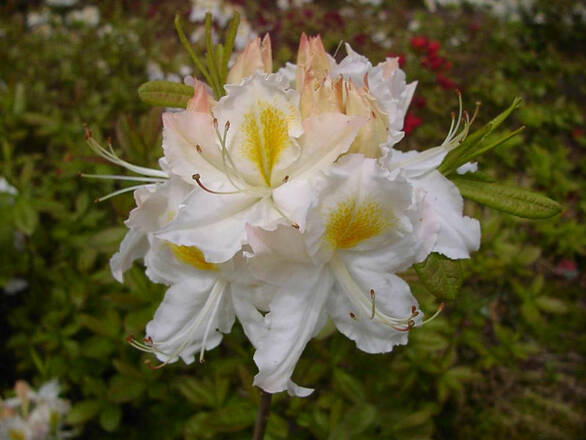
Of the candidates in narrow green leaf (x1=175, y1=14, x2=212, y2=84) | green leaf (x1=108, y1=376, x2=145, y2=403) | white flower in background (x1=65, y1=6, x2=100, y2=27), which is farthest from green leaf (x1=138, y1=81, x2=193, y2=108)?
white flower in background (x1=65, y1=6, x2=100, y2=27)

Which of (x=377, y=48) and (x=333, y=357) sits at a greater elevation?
(x=333, y=357)

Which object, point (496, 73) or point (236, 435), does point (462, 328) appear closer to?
point (236, 435)

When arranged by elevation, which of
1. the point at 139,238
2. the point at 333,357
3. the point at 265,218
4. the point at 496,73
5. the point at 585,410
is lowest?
the point at 585,410

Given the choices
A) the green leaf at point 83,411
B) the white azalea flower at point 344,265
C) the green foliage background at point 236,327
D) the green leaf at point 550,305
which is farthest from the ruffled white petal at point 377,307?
the green leaf at point 550,305

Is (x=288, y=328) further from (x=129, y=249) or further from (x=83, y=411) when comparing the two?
(x=83, y=411)

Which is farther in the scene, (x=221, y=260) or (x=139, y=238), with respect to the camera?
(x=139, y=238)

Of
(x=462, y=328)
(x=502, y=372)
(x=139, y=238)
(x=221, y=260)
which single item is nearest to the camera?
(x=221, y=260)

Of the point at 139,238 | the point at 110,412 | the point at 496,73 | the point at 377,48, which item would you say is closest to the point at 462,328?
the point at 110,412
